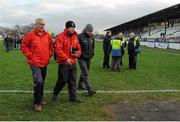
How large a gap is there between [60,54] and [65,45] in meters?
0.26

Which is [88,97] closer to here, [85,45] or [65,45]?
[85,45]

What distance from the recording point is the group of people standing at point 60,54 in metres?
8.54

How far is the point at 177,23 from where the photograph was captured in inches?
2844

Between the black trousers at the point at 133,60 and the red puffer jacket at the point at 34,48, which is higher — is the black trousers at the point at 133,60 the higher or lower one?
the lower one

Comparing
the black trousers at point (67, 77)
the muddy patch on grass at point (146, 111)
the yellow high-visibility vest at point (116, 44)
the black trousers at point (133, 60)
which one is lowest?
the muddy patch on grass at point (146, 111)

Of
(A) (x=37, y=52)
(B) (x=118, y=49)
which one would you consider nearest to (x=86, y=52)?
(A) (x=37, y=52)

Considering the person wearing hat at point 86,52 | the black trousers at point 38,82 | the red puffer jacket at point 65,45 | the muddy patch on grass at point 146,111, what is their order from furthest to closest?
1. the person wearing hat at point 86,52
2. the red puffer jacket at point 65,45
3. the black trousers at point 38,82
4. the muddy patch on grass at point 146,111

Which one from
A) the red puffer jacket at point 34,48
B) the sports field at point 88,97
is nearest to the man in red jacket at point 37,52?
the red puffer jacket at point 34,48

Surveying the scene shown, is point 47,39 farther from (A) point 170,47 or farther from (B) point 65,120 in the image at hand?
(A) point 170,47

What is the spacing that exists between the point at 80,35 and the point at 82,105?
2.03 meters

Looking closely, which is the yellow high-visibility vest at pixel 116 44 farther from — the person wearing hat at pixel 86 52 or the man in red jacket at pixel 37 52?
the man in red jacket at pixel 37 52

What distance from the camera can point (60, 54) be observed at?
9.03 m

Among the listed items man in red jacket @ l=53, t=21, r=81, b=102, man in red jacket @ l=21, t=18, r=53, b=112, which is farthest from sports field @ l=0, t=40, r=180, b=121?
man in red jacket @ l=53, t=21, r=81, b=102

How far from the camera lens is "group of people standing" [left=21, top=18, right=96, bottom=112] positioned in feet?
28.0
